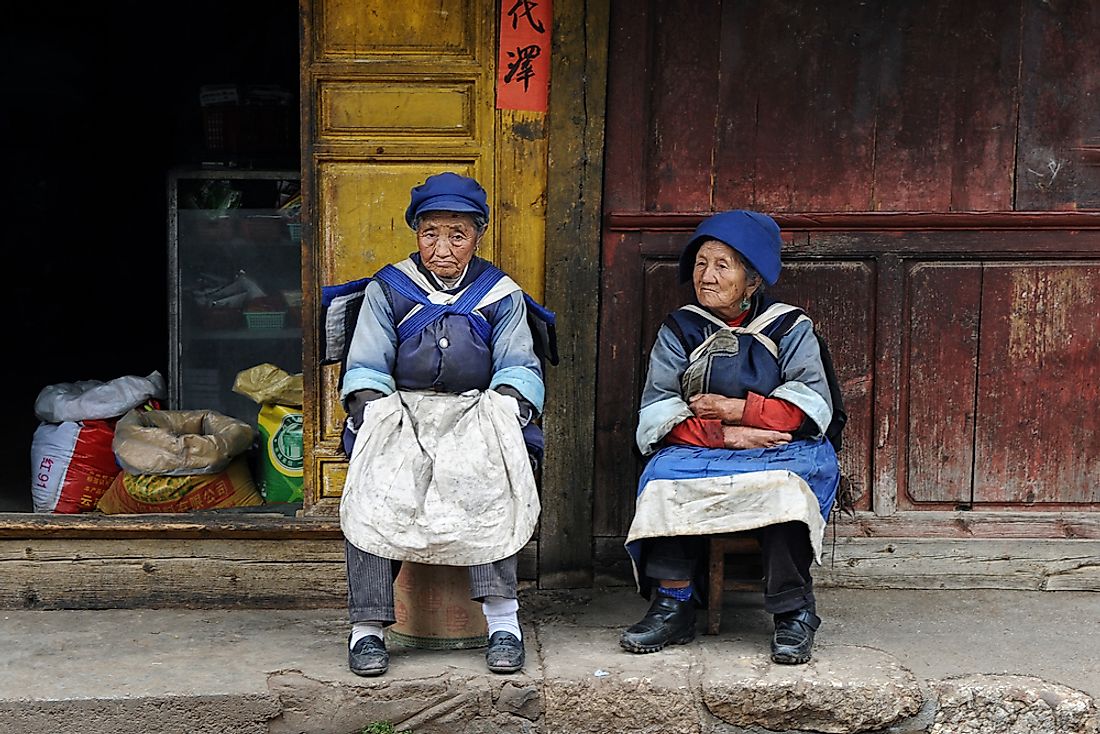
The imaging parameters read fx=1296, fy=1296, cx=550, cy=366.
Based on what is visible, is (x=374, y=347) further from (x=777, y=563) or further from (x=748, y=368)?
(x=777, y=563)

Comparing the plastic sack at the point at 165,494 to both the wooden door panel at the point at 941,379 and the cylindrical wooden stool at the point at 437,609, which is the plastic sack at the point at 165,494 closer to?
the cylindrical wooden stool at the point at 437,609

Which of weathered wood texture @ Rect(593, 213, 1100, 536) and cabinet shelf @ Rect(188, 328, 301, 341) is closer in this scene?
weathered wood texture @ Rect(593, 213, 1100, 536)

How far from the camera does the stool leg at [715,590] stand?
167 inches

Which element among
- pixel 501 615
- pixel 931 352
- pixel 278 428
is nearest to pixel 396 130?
pixel 278 428

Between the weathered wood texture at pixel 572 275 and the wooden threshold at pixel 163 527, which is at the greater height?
the weathered wood texture at pixel 572 275

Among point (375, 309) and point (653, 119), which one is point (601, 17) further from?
point (375, 309)

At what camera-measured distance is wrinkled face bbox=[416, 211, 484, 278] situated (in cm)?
406

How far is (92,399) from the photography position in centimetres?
527

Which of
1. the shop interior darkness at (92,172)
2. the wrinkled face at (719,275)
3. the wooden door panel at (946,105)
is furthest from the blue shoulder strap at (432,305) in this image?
the shop interior darkness at (92,172)

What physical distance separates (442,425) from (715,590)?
3.54 feet

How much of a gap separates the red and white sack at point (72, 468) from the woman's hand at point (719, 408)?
2449mm

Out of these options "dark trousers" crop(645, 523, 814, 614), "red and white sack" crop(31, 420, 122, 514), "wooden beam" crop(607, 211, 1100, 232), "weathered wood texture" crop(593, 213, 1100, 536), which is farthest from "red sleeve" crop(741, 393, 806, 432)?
"red and white sack" crop(31, 420, 122, 514)

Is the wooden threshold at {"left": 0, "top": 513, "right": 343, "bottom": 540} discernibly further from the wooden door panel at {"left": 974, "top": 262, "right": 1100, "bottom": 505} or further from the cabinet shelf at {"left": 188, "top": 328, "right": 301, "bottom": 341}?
the wooden door panel at {"left": 974, "top": 262, "right": 1100, "bottom": 505}

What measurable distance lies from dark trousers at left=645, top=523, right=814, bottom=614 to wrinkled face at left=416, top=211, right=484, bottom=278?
1.09 metres
